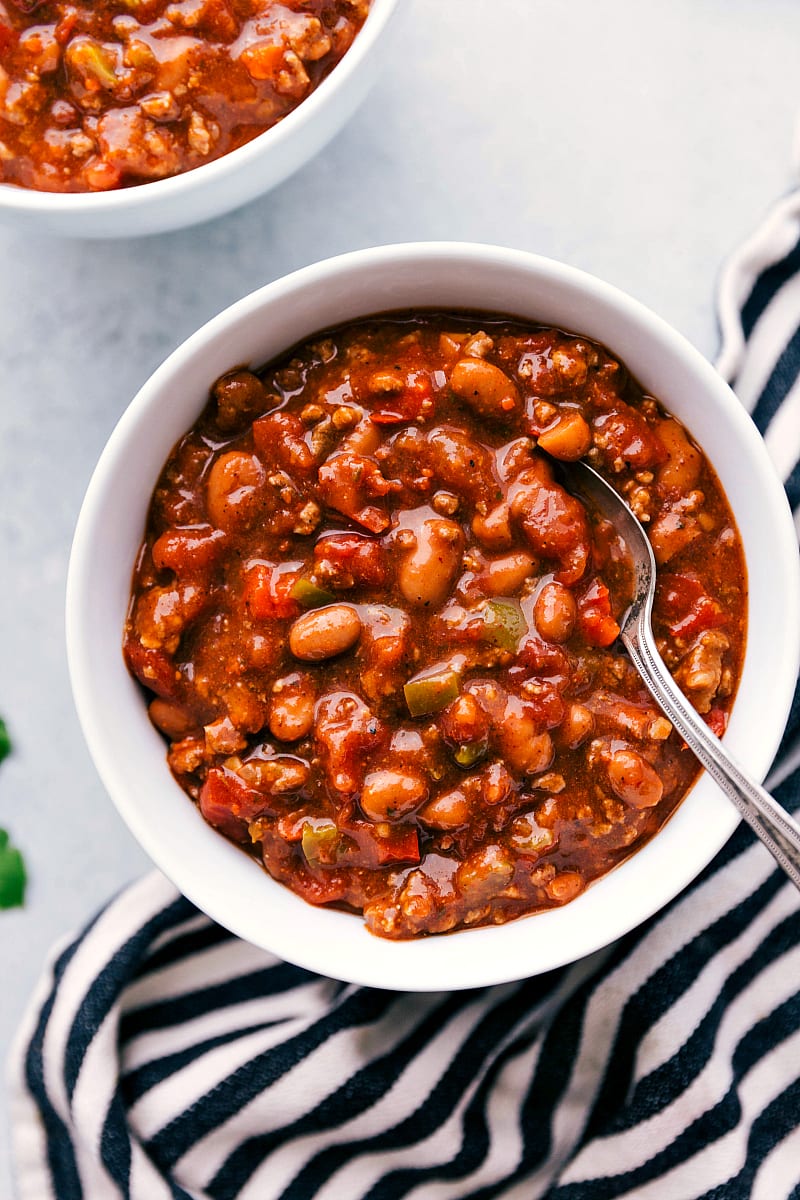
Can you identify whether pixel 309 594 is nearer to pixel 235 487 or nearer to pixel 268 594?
pixel 268 594

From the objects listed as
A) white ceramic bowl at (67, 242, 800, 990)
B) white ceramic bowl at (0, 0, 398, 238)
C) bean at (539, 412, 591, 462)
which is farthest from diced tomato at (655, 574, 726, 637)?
white ceramic bowl at (0, 0, 398, 238)

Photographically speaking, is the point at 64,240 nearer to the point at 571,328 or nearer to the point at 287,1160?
the point at 571,328

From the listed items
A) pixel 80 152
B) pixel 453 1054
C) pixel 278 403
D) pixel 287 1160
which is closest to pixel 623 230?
pixel 278 403

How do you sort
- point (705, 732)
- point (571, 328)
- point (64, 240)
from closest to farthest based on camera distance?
point (705, 732) < point (571, 328) < point (64, 240)

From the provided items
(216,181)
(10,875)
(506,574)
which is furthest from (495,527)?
(10,875)

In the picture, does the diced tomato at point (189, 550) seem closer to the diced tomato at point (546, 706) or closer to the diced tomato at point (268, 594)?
the diced tomato at point (268, 594)
